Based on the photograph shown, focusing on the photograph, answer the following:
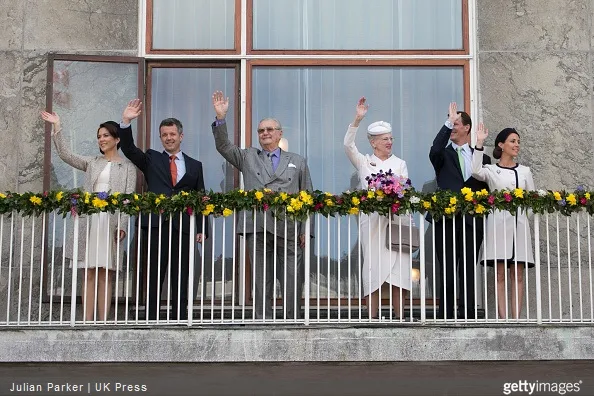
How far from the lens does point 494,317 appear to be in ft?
37.0

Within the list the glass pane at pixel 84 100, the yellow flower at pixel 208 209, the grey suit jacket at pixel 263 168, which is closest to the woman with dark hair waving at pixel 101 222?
the glass pane at pixel 84 100

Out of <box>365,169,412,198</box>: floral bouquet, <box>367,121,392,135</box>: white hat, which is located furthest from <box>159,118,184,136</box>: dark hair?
<box>365,169,412,198</box>: floral bouquet

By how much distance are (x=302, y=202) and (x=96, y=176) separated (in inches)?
77.3

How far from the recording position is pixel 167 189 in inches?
435

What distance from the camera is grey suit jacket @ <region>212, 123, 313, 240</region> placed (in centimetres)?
1097

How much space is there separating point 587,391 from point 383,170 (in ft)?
8.29

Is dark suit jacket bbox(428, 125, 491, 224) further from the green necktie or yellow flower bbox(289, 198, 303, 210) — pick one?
yellow flower bbox(289, 198, 303, 210)

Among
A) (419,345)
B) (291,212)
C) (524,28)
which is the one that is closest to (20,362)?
(291,212)

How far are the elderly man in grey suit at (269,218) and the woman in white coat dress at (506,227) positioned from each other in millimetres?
1568

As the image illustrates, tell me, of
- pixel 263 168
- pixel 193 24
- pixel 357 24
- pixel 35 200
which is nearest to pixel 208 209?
pixel 263 168

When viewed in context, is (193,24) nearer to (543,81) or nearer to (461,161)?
(461,161)

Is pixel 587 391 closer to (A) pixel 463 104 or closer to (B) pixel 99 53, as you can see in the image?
(A) pixel 463 104

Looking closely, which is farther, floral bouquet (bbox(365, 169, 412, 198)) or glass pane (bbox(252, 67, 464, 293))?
glass pane (bbox(252, 67, 464, 293))

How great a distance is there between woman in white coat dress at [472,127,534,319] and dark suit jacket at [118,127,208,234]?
8.00 feet
